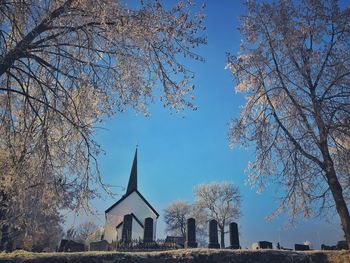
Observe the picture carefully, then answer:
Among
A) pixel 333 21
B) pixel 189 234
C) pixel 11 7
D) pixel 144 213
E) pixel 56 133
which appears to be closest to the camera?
pixel 11 7

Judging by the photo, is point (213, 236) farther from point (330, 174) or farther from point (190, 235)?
point (330, 174)

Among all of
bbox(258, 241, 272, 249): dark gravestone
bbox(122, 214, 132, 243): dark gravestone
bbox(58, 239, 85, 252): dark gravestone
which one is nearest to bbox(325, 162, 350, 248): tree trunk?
bbox(258, 241, 272, 249): dark gravestone

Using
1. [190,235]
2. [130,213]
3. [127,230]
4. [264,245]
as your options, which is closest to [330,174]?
[264,245]

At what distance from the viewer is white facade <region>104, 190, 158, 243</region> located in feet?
119

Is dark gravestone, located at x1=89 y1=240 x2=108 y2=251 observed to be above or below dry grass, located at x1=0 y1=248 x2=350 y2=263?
above

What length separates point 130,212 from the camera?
3897 cm

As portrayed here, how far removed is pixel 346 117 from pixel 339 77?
1565mm

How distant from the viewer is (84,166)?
25.5 feet

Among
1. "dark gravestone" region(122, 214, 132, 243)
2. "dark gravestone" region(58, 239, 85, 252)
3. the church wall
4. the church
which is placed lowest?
"dark gravestone" region(58, 239, 85, 252)

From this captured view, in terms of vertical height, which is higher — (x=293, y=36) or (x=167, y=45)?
(x=293, y=36)

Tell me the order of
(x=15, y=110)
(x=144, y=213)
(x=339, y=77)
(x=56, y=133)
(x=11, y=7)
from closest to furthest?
A: (x=11, y=7) → (x=56, y=133) → (x=15, y=110) → (x=339, y=77) → (x=144, y=213)

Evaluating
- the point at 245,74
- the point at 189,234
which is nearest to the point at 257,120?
the point at 245,74

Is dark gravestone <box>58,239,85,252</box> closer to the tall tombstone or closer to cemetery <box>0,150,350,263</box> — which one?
cemetery <box>0,150,350,263</box>

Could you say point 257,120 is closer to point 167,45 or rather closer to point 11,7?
point 167,45
